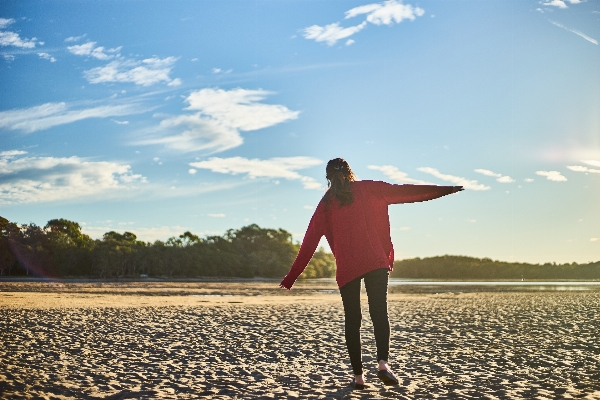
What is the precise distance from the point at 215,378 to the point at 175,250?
112m

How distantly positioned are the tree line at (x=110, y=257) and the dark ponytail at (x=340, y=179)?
96.9 metres

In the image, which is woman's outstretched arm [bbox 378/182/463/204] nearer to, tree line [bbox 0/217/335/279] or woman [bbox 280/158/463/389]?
woman [bbox 280/158/463/389]

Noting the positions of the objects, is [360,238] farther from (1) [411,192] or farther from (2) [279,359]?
(2) [279,359]

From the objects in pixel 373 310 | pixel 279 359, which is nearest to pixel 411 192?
pixel 373 310

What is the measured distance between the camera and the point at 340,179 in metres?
6.04

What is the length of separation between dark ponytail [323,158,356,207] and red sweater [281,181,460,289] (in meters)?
0.08

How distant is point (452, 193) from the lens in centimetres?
637

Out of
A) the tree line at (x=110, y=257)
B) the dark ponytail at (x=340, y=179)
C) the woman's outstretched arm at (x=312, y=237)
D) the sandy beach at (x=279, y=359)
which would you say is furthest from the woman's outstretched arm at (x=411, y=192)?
the tree line at (x=110, y=257)

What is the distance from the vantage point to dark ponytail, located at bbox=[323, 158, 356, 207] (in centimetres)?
603

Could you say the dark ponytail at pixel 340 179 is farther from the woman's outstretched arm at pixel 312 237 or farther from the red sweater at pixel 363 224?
the woman's outstretched arm at pixel 312 237

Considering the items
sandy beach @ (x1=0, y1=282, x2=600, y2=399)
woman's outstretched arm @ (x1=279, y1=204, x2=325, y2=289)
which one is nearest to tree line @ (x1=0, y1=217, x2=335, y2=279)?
sandy beach @ (x1=0, y1=282, x2=600, y2=399)

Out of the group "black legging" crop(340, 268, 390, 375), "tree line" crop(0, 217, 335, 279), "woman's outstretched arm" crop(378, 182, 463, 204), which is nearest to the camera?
"black legging" crop(340, 268, 390, 375)

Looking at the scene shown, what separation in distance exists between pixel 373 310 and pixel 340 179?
1432mm

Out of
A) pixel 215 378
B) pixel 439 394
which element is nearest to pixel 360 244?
pixel 439 394
